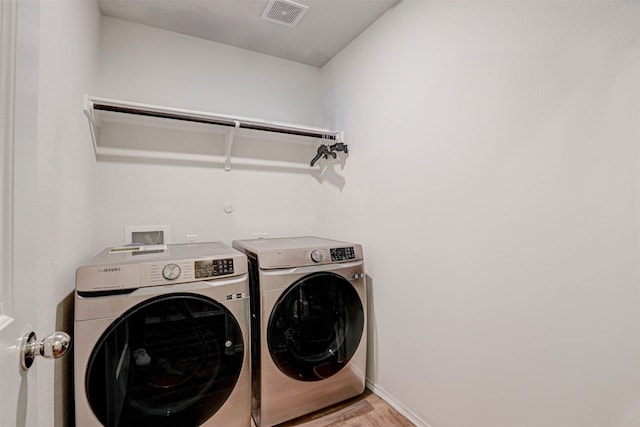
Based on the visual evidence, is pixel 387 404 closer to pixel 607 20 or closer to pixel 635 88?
pixel 635 88

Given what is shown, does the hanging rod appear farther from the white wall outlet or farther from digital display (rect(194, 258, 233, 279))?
digital display (rect(194, 258, 233, 279))

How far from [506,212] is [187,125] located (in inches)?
78.1

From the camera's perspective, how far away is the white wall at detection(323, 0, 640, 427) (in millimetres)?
969

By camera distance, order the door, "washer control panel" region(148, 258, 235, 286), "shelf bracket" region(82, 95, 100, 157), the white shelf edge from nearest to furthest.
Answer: the door, "washer control panel" region(148, 258, 235, 286), "shelf bracket" region(82, 95, 100, 157), the white shelf edge

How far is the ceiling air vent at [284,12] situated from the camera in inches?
71.5

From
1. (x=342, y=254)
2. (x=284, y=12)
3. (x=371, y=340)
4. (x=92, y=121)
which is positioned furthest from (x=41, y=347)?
(x=284, y=12)

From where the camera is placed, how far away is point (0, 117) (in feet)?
1.53

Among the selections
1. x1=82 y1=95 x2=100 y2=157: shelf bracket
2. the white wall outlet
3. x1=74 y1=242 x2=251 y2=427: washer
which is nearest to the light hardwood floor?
x1=74 y1=242 x2=251 y2=427: washer

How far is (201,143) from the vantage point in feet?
7.22

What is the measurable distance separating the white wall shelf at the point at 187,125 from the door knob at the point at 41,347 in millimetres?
1420

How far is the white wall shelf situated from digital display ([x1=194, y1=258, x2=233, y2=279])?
98 centimetres

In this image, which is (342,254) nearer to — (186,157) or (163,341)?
(163,341)

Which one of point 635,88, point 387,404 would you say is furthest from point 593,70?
point 387,404

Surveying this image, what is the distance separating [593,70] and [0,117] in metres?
1.57
